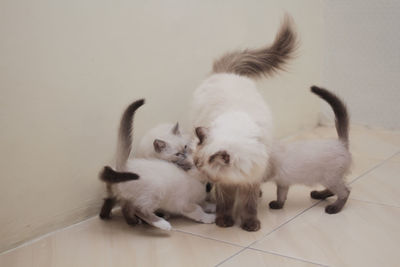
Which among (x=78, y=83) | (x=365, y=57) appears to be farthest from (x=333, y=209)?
(x=365, y=57)

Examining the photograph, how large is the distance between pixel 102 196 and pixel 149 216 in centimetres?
42

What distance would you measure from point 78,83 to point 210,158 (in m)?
0.76

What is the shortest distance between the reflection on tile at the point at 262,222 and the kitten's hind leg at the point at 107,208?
32 cm

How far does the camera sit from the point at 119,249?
213 cm

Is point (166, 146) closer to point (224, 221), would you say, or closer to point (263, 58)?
point (224, 221)

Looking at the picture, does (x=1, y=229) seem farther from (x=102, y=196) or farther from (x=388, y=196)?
(x=388, y=196)

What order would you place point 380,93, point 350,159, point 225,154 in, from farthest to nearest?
1. point 380,93
2. point 350,159
3. point 225,154

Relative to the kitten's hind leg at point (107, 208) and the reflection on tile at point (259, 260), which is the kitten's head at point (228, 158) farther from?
the kitten's hind leg at point (107, 208)

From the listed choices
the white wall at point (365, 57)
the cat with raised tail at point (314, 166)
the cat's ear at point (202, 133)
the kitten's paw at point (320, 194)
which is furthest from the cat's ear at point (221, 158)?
the white wall at point (365, 57)

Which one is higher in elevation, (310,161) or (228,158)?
(228,158)

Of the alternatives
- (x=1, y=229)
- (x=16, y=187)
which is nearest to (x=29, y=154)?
(x=16, y=187)

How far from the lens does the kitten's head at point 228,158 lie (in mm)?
2051

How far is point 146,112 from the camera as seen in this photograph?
2.69 m

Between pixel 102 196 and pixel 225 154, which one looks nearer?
pixel 225 154
